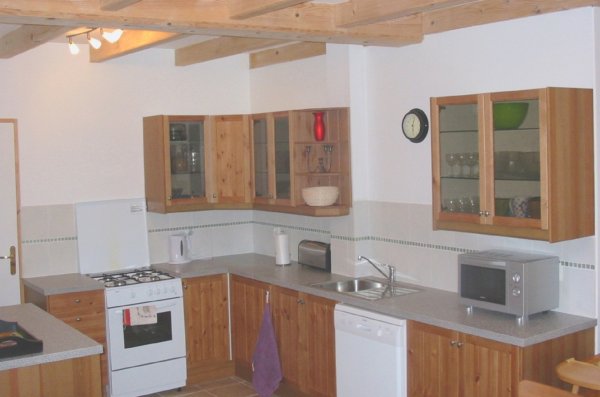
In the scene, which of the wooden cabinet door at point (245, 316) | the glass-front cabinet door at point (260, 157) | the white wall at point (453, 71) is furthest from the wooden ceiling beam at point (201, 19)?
the wooden cabinet door at point (245, 316)

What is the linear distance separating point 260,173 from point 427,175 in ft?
5.17

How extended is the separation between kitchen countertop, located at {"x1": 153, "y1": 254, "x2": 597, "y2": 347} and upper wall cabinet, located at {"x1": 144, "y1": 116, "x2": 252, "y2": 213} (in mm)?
529

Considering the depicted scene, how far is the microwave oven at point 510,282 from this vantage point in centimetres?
393

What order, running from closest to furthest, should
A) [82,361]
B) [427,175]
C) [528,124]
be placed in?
[82,361]
[528,124]
[427,175]

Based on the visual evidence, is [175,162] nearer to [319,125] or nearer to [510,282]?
[319,125]

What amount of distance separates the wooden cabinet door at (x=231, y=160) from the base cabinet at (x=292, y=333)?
0.69 meters

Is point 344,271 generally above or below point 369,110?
below

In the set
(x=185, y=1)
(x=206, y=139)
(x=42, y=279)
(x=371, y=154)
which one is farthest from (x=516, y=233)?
(x=42, y=279)

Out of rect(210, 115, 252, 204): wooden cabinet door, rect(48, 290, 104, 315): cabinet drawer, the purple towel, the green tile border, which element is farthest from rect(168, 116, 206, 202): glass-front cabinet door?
the purple towel

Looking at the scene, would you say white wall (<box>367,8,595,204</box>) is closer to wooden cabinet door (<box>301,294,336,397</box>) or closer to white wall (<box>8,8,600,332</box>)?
white wall (<box>8,8,600,332</box>)

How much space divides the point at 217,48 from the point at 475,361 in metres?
3.08

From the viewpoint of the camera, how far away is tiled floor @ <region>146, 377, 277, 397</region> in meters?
5.67

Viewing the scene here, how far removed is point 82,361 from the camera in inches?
143

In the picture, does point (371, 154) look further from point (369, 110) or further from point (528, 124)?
point (528, 124)
